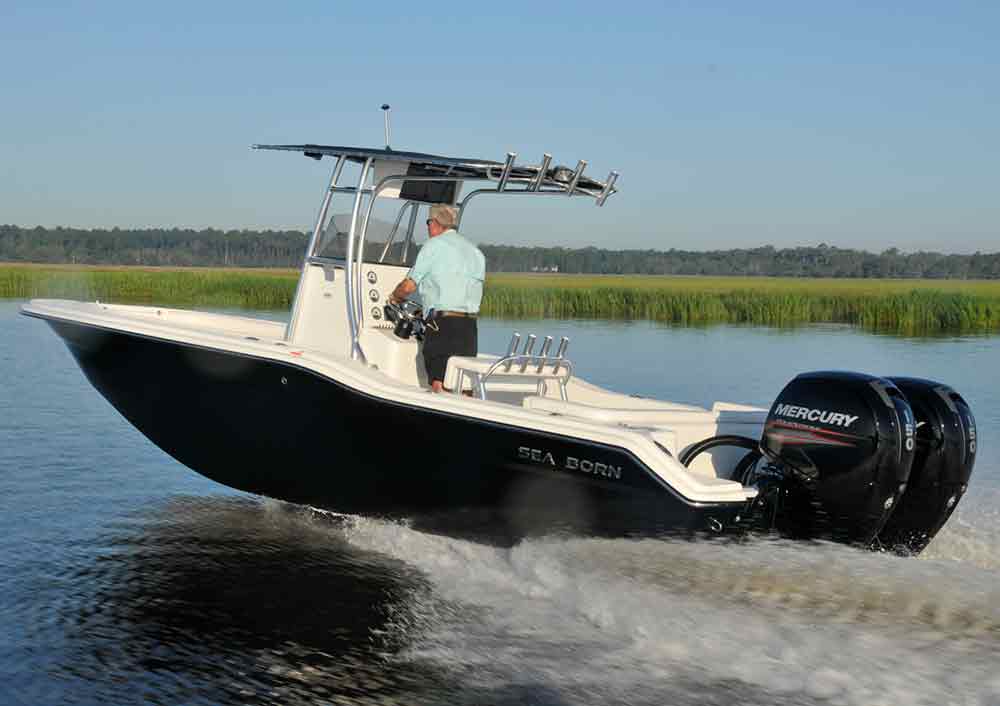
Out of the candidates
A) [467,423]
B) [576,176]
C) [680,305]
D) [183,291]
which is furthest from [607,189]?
[183,291]

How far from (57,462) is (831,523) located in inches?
242

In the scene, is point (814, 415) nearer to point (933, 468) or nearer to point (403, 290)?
point (933, 468)

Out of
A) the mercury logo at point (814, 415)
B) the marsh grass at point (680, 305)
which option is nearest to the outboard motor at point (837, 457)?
the mercury logo at point (814, 415)

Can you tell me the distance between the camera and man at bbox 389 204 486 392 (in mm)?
6352

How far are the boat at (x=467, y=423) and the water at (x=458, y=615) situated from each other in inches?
9.4

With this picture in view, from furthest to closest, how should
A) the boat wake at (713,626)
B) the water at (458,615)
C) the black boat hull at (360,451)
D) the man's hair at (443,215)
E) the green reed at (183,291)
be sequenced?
the green reed at (183,291) → the man's hair at (443,215) → the black boat hull at (360,451) → the water at (458,615) → the boat wake at (713,626)

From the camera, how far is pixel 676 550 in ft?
17.1

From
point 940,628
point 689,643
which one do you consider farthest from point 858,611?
point 689,643

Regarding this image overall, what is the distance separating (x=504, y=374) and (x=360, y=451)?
87cm

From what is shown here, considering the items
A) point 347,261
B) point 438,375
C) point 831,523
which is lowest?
point 831,523

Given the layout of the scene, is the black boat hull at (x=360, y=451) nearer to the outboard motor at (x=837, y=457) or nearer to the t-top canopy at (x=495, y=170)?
the outboard motor at (x=837, y=457)

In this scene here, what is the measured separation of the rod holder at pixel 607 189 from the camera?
6.26 metres

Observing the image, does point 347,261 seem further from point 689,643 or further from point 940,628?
point 940,628

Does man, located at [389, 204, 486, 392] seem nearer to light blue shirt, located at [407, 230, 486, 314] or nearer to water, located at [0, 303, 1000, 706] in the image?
light blue shirt, located at [407, 230, 486, 314]
